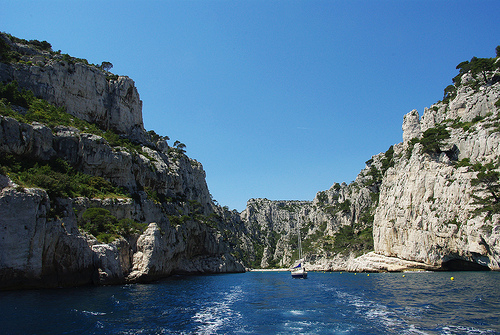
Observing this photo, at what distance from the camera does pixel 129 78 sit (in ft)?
260

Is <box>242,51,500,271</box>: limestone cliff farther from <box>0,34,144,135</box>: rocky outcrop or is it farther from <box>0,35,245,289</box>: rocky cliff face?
<box>0,34,144,135</box>: rocky outcrop

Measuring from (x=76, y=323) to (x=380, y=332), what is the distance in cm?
1627

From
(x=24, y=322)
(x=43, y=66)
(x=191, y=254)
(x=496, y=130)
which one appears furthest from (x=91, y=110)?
(x=496, y=130)

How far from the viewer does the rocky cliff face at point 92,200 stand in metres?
27.9

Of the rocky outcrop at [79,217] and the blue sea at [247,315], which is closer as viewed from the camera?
the blue sea at [247,315]

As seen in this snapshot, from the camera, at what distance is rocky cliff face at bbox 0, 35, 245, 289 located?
2786cm

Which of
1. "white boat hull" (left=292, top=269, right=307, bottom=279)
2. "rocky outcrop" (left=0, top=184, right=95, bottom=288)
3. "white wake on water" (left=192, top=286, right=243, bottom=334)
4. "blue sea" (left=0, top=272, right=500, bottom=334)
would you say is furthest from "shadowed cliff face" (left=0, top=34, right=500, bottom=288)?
"white boat hull" (left=292, top=269, right=307, bottom=279)

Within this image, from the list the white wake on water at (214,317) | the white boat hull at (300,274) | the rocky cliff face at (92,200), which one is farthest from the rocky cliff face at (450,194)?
the rocky cliff face at (92,200)

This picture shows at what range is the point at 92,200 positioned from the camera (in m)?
44.7

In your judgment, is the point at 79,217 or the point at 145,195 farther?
the point at 145,195

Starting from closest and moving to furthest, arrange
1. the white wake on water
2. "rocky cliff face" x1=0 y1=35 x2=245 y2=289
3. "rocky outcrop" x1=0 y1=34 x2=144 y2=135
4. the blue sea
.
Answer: the blue sea, the white wake on water, "rocky cliff face" x1=0 y1=35 x2=245 y2=289, "rocky outcrop" x1=0 y1=34 x2=144 y2=135

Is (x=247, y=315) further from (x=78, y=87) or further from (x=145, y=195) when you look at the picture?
(x=78, y=87)

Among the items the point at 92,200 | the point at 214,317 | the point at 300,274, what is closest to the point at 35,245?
the point at 92,200

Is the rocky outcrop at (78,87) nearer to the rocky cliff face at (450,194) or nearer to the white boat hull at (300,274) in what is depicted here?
the white boat hull at (300,274)
